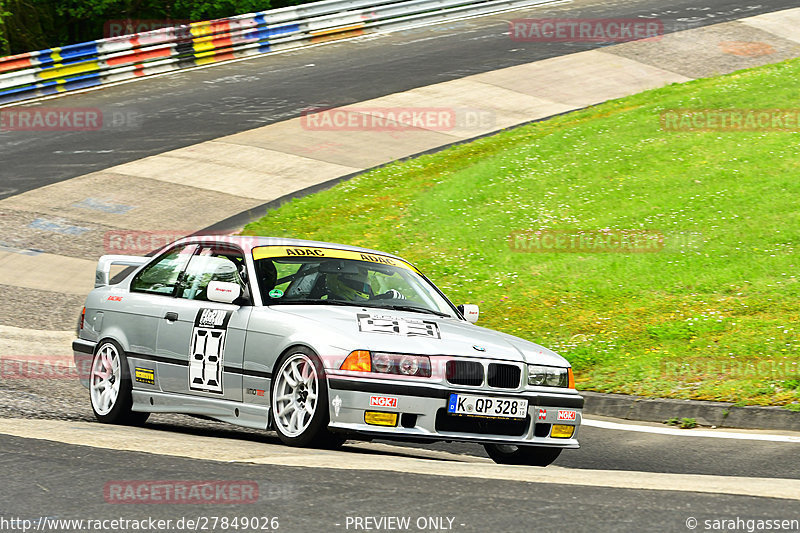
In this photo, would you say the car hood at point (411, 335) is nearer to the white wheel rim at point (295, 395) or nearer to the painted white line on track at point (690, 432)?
the white wheel rim at point (295, 395)

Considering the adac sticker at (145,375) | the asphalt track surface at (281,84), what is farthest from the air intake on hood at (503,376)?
the asphalt track surface at (281,84)

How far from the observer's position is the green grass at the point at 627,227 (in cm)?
1038

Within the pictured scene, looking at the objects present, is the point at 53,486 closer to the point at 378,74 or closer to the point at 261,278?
the point at 261,278

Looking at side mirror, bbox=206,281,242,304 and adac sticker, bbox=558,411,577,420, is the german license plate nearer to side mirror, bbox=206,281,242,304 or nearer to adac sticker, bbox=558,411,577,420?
adac sticker, bbox=558,411,577,420

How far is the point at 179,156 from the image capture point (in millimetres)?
20578

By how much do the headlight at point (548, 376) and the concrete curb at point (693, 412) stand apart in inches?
85.4

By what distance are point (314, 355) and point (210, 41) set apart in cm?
2319

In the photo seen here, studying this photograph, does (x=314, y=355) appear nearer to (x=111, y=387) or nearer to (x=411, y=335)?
(x=411, y=335)

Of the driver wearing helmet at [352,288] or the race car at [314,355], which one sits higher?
the driver wearing helmet at [352,288]

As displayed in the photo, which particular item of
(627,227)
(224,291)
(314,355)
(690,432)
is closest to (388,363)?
(314,355)

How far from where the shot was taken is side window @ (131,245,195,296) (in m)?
8.38

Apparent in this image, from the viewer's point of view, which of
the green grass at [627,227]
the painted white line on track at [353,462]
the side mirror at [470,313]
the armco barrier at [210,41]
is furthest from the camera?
the armco barrier at [210,41]

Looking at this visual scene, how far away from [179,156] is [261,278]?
13.4m

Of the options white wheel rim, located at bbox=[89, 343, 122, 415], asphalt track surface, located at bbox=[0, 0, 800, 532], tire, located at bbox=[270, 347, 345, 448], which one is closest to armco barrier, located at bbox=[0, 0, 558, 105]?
asphalt track surface, located at bbox=[0, 0, 800, 532]
